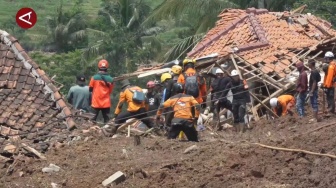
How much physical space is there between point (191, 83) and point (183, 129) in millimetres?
2247

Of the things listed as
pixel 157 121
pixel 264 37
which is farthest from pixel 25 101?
pixel 264 37

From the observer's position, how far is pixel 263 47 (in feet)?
67.5

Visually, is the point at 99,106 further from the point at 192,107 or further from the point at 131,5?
the point at 131,5

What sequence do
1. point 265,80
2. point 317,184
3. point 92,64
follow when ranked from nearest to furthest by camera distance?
point 317,184 < point 265,80 < point 92,64

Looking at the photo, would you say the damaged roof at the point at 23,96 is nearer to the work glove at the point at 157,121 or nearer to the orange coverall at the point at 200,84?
the work glove at the point at 157,121

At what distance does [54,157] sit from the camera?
41.1 ft

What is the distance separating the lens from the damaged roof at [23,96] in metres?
14.1

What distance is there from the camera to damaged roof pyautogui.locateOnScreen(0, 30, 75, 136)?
14.1 m

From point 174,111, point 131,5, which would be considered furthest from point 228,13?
point 131,5

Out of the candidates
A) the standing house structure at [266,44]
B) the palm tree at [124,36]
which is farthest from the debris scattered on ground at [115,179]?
the palm tree at [124,36]

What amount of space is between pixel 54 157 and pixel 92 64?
31292mm

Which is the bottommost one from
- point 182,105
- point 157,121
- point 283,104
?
point 283,104

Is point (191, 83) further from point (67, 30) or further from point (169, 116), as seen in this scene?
point (67, 30)

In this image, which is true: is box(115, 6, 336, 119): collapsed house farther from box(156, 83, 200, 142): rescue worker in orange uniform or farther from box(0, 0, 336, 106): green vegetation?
box(0, 0, 336, 106): green vegetation
